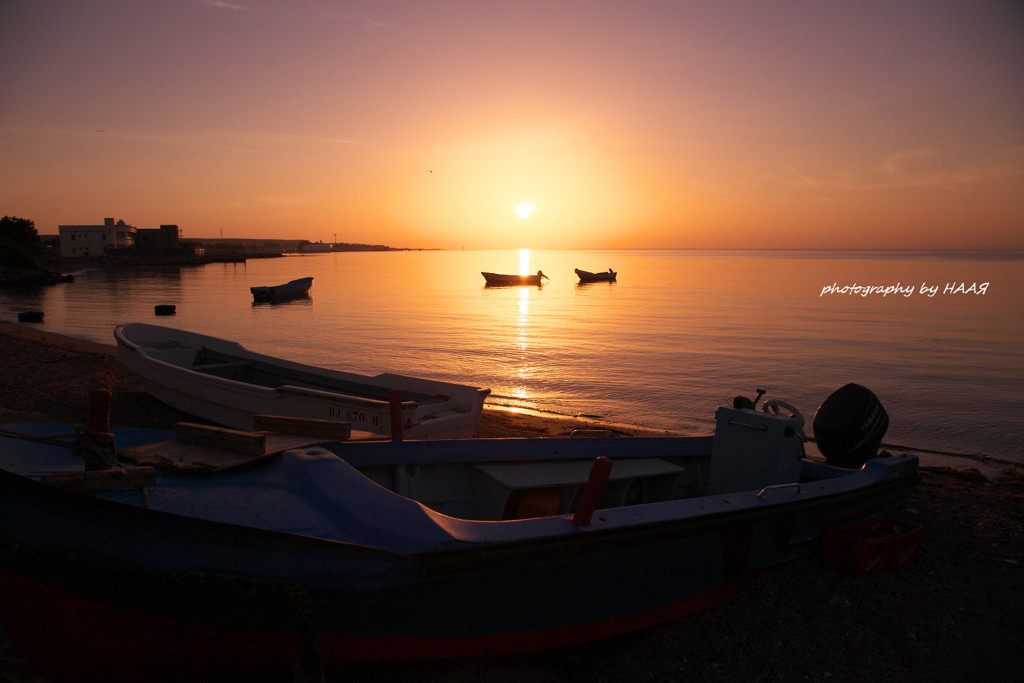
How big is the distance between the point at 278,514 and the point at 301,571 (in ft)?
1.60

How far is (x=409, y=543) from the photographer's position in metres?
3.34

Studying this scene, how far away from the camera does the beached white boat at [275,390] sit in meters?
8.86

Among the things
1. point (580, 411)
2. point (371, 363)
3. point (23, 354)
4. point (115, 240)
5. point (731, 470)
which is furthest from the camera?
point (115, 240)

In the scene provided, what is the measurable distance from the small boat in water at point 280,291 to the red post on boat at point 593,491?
4537 centimetres

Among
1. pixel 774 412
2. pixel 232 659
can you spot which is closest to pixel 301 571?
pixel 232 659

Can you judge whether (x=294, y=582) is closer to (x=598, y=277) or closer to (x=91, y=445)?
(x=91, y=445)

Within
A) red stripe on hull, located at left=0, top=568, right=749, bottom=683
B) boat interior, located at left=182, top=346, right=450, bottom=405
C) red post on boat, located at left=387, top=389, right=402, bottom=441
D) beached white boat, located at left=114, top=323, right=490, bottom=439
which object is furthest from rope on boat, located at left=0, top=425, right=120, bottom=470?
boat interior, located at left=182, top=346, right=450, bottom=405

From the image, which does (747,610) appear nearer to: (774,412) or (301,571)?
(774,412)

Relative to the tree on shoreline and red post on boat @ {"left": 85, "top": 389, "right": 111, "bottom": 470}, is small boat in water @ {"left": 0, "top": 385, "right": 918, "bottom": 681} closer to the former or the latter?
red post on boat @ {"left": 85, "top": 389, "right": 111, "bottom": 470}

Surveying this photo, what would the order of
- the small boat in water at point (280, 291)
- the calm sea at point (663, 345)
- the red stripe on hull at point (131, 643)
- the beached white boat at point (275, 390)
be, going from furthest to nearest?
the small boat in water at point (280, 291)
the calm sea at point (663, 345)
the beached white boat at point (275, 390)
the red stripe on hull at point (131, 643)

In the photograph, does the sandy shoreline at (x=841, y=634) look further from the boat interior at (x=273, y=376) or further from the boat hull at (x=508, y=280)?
the boat hull at (x=508, y=280)

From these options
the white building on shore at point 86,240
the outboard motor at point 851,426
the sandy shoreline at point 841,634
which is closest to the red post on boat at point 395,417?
the sandy shoreline at point 841,634

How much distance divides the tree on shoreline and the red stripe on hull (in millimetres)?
79944

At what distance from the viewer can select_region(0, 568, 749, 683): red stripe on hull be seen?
325cm
